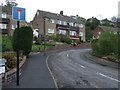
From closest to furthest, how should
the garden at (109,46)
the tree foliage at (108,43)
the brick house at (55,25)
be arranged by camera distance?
1. the garden at (109,46)
2. the tree foliage at (108,43)
3. the brick house at (55,25)

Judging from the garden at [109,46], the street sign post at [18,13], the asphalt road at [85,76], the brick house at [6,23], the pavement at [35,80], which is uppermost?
the brick house at [6,23]

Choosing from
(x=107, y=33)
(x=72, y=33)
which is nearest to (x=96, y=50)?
(x=107, y=33)

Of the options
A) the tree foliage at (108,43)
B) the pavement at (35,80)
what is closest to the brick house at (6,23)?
the tree foliage at (108,43)

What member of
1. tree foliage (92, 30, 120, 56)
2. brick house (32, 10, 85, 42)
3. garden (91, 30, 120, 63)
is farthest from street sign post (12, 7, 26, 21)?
brick house (32, 10, 85, 42)

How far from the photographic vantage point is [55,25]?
194 ft

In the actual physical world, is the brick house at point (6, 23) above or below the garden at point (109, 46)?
above

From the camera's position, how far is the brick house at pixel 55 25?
5684 centimetres

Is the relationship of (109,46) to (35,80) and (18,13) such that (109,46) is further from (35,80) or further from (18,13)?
(18,13)

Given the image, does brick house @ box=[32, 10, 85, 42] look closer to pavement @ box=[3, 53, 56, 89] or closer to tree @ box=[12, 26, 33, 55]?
tree @ box=[12, 26, 33, 55]

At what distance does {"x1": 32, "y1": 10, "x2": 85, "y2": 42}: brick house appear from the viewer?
186 feet

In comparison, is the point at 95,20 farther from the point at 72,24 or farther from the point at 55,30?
the point at 55,30

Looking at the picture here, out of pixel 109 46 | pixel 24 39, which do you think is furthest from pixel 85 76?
pixel 109 46

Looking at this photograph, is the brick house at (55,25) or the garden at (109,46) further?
the brick house at (55,25)

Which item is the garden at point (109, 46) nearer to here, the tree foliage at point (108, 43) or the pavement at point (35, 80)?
the tree foliage at point (108, 43)
